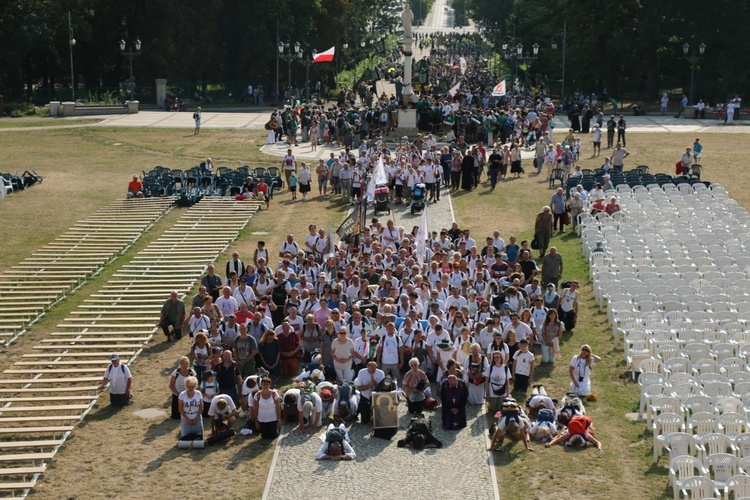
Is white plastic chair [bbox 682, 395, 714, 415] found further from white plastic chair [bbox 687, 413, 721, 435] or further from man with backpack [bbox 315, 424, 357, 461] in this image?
man with backpack [bbox 315, 424, 357, 461]

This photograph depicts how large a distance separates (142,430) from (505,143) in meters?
31.8

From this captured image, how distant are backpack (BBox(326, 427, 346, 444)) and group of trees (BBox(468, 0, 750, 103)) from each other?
52.9 meters

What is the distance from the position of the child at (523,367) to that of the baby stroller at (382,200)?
591 inches

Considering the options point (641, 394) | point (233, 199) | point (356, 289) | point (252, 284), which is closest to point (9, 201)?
point (233, 199)

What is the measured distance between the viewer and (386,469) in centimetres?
1602

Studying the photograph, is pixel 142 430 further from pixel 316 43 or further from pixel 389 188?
pixel 316 43

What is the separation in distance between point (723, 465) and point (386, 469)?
4.83m

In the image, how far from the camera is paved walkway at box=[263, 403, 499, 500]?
1527 centimetres

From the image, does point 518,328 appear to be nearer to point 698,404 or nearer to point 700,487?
point 698,404

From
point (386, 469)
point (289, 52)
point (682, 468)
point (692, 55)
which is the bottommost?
point (386, 469)

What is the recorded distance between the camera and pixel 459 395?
17.4 m

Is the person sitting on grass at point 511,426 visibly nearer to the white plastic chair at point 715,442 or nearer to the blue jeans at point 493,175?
the white plastic chair at point 715,442

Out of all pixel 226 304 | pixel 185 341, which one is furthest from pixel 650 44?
pixel 226 304

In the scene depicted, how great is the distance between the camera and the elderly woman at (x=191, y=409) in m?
17.0
